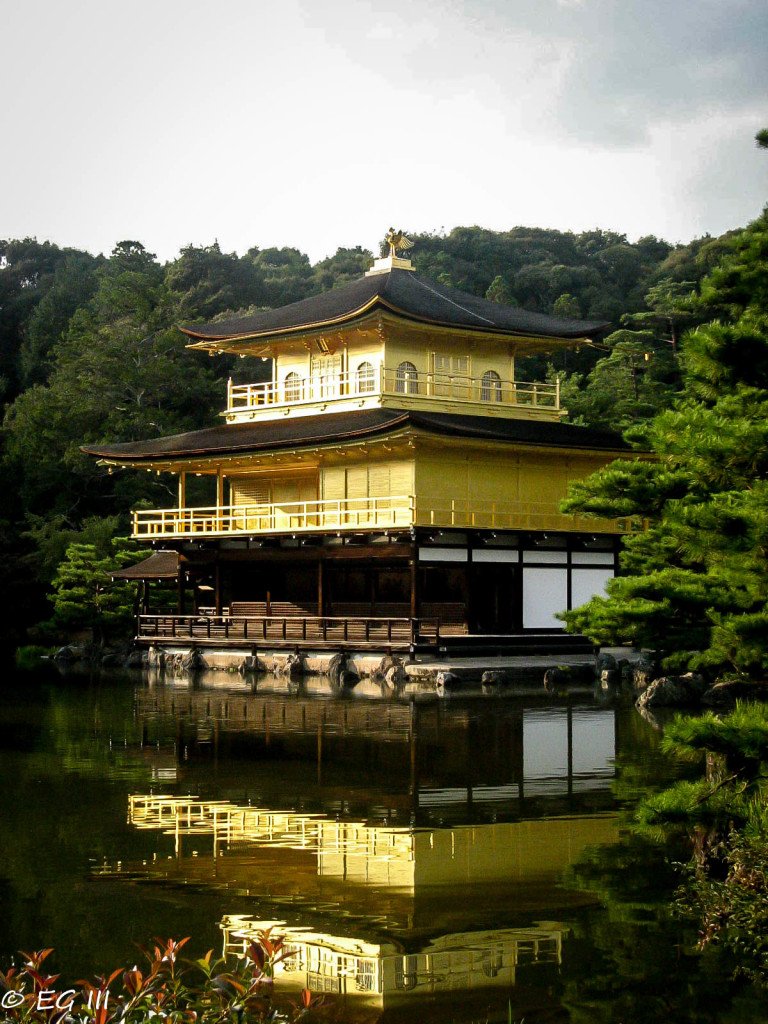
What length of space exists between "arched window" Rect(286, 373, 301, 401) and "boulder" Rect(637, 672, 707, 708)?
63.6ft

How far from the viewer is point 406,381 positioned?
39.0 m

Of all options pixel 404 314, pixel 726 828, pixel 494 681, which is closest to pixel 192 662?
pixel 494 681

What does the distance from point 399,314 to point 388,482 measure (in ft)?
16.2

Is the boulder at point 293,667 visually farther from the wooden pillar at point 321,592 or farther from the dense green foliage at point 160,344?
the dense green foliage at point 160,344

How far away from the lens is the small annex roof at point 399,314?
38.3 metres

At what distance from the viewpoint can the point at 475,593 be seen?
3650 centimetres

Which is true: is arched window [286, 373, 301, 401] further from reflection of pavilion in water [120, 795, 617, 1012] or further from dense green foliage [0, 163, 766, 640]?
reflection of pavilion in water [120, 795, 617, 1012]

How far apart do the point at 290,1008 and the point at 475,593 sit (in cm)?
2891

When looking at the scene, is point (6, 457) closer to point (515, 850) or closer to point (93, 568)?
point (93, 568)

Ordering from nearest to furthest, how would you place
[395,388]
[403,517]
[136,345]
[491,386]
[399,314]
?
[403,517] → [399,314] → [395,388] → [491,386] → [136,345]

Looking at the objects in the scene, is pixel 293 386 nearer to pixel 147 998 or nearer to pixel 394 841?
pixel 394 841

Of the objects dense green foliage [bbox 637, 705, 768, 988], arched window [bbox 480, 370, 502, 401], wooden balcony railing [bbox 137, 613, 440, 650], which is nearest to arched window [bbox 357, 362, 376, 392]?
arched window [bbox 480, 370, 502, 401]

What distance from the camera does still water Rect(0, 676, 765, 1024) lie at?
829 centimetres

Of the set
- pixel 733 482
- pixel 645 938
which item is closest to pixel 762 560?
pixel 733 482
